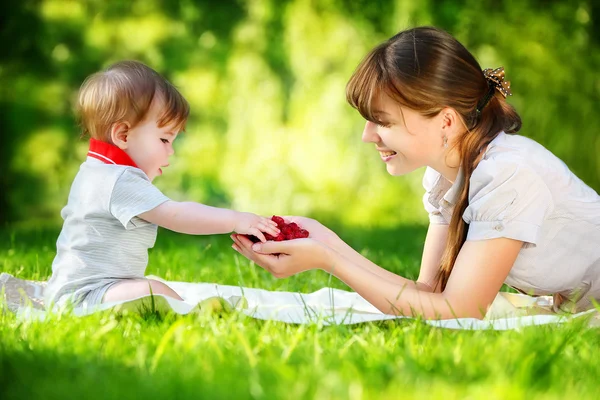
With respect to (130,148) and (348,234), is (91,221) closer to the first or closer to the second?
(130,148)

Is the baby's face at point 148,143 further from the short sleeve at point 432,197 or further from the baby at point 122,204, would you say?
the short sleeve at point 432,197

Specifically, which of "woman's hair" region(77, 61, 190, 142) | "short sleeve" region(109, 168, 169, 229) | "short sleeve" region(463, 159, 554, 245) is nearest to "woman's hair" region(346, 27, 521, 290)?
"short sleeve" region(463, 159, 554, 245)

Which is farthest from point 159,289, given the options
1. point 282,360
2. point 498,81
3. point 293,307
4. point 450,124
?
point 498,81

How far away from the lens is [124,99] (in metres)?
2.76

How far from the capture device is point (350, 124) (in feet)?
29.8

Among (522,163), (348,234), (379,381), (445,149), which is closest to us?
(379,381)

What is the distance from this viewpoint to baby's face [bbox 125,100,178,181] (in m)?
2.79

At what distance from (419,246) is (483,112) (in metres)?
2.63

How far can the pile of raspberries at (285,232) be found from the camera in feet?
8.41

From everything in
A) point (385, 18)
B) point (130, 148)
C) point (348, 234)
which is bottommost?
point (348, 234)

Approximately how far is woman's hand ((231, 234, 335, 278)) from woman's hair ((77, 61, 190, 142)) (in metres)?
0.64

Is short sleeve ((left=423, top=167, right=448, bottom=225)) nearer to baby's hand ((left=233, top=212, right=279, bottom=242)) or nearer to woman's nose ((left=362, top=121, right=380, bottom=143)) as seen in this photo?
woman's nose ((left=362, top=121, right=380, bottom=143))

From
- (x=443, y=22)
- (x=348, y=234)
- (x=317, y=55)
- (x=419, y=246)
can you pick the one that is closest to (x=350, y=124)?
(x=317, y=55)

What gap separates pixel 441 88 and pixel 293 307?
0.85 metres
